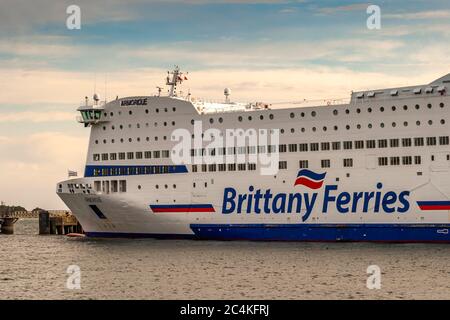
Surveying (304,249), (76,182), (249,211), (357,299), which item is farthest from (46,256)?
(357,299)

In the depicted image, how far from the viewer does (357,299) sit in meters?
31.1

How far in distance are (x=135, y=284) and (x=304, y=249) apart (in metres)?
13.9

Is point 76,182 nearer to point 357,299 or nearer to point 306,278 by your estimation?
point 306,278

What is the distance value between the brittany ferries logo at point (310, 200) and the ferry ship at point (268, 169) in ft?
0.20

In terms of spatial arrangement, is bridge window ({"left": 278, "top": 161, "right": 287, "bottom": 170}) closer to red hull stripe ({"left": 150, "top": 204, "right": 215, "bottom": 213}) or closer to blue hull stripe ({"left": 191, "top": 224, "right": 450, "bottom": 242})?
blue hull stripe ({"left": 191, "top": 224, "right": 450, "bottom": 242})

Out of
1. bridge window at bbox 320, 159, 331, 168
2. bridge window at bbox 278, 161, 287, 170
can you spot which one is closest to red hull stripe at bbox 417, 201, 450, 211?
bridge window at bbox 320, 159, 331, 168

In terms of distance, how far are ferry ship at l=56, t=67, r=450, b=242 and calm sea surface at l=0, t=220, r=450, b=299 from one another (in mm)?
1356

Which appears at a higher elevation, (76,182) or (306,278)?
(76,182)

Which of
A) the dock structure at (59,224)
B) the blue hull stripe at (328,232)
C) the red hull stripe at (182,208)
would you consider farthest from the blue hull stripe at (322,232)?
the dock structure at (59,224)

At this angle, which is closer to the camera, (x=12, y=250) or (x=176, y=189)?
(x=176, y=189)

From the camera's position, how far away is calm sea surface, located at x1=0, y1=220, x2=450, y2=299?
109 feet

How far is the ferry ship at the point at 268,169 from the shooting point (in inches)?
1820
